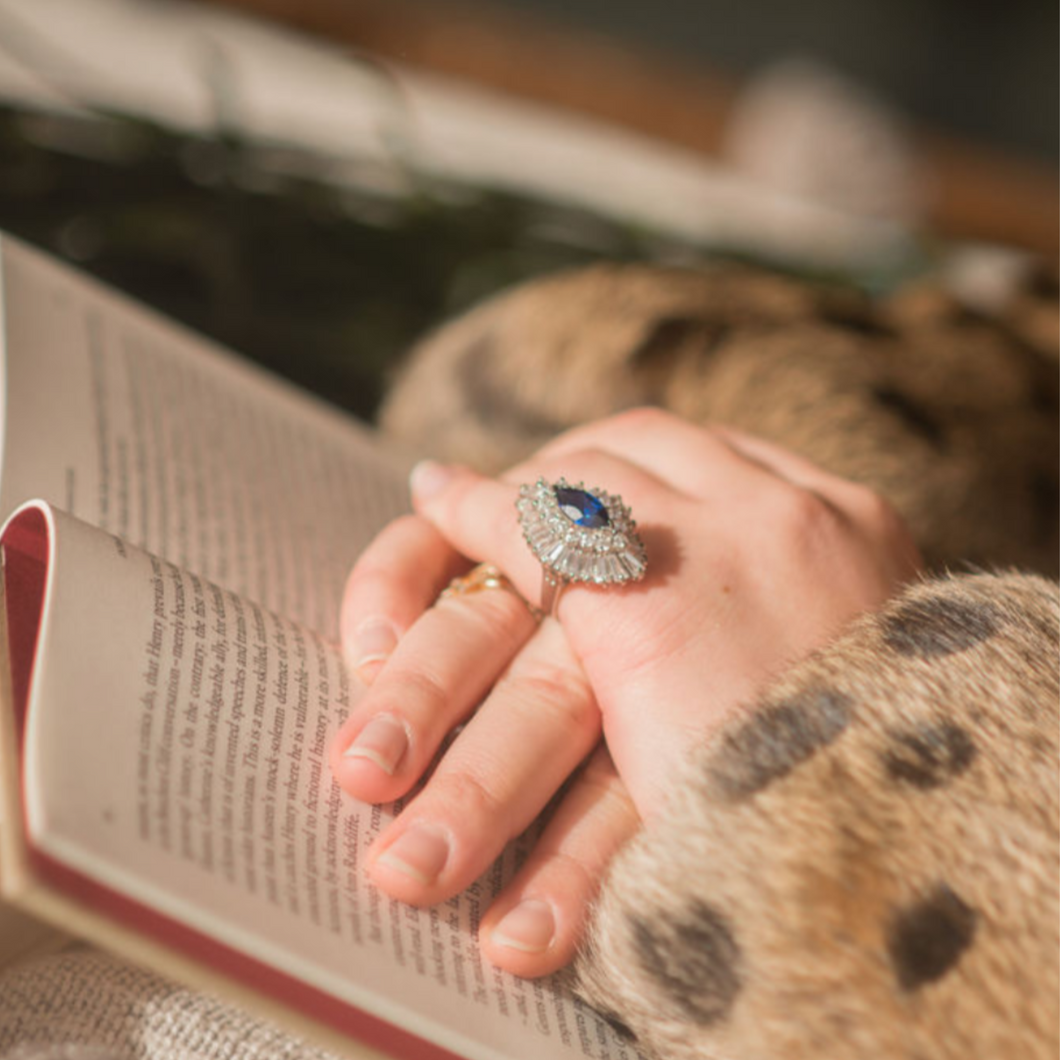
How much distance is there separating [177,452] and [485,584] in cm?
18

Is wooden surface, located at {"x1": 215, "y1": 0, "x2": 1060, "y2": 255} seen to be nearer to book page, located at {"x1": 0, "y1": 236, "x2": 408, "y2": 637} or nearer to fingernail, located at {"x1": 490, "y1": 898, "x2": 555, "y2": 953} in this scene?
book page, located at {"x1": 0, "y1": 236, "x2": 408, "y2": 637}

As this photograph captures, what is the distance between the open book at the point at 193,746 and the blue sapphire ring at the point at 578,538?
0.30 feet

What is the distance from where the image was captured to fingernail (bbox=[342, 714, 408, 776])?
0.38 meters

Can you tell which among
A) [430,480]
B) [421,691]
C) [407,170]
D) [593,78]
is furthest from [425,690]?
[593,78]

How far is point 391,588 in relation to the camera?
1.54 feet

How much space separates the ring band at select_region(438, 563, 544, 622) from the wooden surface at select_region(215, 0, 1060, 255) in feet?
5.43

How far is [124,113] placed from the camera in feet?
3.52

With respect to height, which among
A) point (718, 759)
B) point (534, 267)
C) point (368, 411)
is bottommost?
point (368, 411)

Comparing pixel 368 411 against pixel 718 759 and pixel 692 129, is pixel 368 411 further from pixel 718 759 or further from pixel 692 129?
pixel 692 129

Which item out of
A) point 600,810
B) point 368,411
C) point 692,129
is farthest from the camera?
point 692,129

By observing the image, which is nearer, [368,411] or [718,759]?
[718,759]

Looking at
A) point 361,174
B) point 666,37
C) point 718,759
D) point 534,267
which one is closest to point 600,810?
point 718,759

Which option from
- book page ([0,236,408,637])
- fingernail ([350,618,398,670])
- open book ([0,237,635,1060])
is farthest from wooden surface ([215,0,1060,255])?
fingernail ([350,618,398,670])

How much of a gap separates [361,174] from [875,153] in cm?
102
